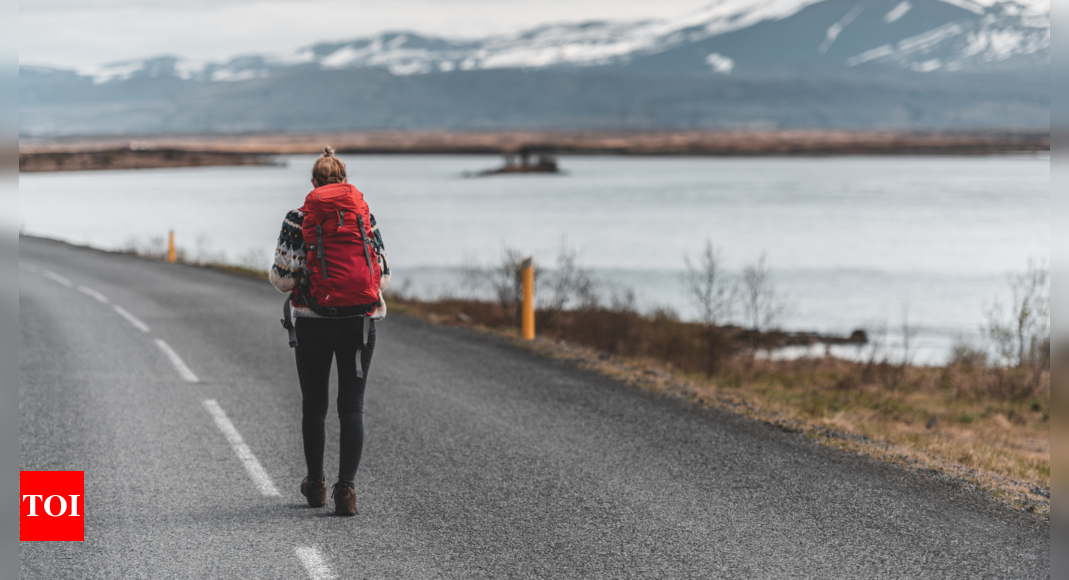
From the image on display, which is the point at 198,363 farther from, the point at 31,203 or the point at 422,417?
the point at 31,203

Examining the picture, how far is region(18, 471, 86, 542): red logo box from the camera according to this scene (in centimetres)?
529

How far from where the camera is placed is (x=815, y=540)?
17.3 feet

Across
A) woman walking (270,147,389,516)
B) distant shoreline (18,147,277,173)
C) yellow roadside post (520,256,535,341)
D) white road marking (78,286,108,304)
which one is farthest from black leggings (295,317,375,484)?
distant shoreline (18,147,277,173)

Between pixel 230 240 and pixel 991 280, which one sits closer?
pixel 991 280

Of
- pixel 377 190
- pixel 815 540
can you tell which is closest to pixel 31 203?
pixel 377 190

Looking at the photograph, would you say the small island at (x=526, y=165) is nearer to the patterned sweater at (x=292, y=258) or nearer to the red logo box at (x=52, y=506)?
the red logo box at (x=52, y=506)

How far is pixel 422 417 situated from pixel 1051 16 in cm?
624

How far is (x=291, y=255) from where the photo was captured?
522 centimetres

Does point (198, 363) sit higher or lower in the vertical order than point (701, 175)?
lower

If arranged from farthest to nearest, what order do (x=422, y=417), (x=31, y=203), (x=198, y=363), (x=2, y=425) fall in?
(x=31, y=203) → (x=198, y=363) → (x=422, y=417) → (x=2, y=425)

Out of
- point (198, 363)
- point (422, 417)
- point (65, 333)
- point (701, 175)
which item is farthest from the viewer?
point (701, 175)

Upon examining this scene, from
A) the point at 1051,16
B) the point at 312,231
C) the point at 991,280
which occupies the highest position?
the point at 1051,16

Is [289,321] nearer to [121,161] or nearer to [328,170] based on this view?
[328,170]

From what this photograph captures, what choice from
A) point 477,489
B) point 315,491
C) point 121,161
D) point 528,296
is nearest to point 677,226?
point 528,296
